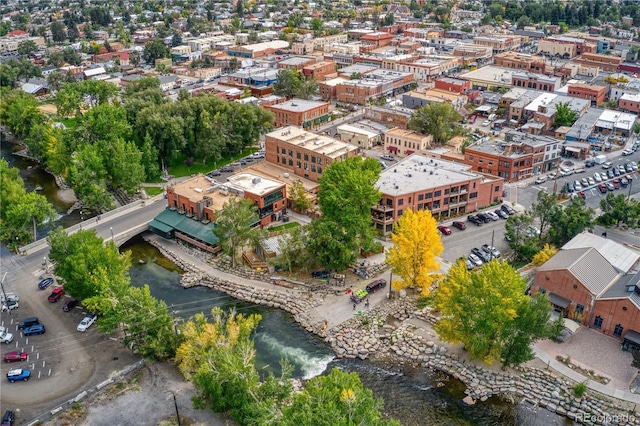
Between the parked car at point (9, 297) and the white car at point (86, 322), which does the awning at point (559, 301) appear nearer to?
the white car at point (86, 322)

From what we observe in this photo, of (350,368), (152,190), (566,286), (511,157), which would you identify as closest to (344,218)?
(350,368)

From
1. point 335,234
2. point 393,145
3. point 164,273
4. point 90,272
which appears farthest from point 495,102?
point 90,272

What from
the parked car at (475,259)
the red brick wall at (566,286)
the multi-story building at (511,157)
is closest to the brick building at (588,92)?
the multi-story building at (511,157)

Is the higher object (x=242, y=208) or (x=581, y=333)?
(x=242, y=208)

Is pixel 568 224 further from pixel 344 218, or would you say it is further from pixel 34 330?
pixel 34 330

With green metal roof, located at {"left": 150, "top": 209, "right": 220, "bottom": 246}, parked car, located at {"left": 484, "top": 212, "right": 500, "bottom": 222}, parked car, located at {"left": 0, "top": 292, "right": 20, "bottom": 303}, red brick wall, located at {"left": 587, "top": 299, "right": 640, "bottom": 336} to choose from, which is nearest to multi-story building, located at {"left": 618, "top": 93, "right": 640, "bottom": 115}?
parked car, located at {"left": 484, "top": 212, "right": 500, "bottom": 222}

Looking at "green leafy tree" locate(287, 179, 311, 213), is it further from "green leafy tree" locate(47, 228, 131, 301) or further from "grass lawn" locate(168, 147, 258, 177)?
"green leafy tree" locate(47, 228, 131, 301)

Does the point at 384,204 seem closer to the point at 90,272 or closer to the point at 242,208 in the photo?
the point at 242,208
